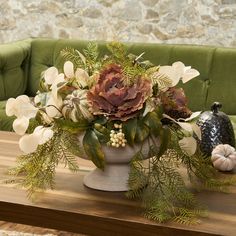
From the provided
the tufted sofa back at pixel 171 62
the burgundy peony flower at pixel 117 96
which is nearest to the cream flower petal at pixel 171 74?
the burgundy peony flower at pixel 117 96

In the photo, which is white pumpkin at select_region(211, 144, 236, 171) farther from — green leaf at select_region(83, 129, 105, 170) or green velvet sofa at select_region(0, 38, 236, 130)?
green velvet sofa at select_region(0, 38, 236, 130)

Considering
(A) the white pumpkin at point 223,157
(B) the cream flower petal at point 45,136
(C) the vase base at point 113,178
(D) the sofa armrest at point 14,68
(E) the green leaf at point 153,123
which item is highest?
(E) the green leaf at point 153,123

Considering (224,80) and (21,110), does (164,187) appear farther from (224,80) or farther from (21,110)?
(224,80)

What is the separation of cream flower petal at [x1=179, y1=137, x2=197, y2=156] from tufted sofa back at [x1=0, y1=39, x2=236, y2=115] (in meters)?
2.24

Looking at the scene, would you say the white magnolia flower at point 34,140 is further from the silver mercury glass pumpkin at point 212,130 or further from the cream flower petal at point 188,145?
the silver mercury glass pumpkin at point 212,130

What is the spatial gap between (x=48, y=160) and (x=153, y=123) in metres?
0.38

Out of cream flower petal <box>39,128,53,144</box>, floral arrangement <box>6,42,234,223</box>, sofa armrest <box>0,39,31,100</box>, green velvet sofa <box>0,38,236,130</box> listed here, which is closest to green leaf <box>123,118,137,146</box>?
floral arrangement <box>6,42,234,223</box>

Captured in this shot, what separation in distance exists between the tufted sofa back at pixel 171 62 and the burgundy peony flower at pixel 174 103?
219 cm

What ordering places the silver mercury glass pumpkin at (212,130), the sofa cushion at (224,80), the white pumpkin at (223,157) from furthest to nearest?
1. the sofa cushion at (224,80)
2. the silver mercury glass pumpkin at (212,130)
3. the white pumpkin at (223,157)

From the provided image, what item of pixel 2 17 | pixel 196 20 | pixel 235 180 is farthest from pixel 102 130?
pixel 2 17

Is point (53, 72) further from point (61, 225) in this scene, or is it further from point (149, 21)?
point (149, 21)

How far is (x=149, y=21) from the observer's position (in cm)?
492

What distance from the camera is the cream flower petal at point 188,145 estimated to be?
191 cm

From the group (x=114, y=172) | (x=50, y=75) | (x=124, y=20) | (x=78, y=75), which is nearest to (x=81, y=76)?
(x=78, y=75)
